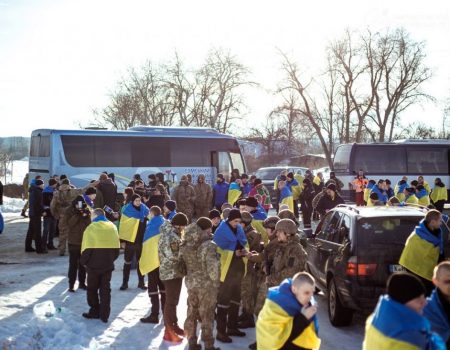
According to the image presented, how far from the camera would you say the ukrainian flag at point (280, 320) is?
4.76 meters

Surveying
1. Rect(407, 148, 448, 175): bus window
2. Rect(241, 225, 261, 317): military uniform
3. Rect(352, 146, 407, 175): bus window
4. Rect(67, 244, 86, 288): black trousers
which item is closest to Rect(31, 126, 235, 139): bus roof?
Rect(352, 146, 407, 175): bus window

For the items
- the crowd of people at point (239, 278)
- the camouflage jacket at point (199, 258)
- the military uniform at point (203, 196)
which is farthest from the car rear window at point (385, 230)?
the military uniform at point (203, 196)

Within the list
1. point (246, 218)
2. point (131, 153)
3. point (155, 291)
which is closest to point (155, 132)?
point (131, 153)

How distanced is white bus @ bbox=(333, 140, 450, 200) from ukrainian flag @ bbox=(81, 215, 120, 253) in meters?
18.7

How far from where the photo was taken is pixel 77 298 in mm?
10883

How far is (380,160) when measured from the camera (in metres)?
28.1

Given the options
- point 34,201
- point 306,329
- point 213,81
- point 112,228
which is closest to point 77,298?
point 112,228

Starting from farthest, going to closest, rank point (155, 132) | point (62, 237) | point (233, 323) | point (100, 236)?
1. point (155, 132)
2. point (62, 237)
3. point (100, 236)
4. point (233, 323)

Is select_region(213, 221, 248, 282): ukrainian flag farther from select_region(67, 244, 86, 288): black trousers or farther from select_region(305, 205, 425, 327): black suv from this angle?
select_region(67, 244, 86, 288): black trousers

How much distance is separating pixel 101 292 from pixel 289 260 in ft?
11.0

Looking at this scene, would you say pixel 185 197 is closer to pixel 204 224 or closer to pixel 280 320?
pixel 204 224

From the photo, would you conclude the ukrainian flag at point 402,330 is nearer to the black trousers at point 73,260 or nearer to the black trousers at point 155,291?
the black trousers at point 155,291

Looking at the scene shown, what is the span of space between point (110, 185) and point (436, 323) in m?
12.7

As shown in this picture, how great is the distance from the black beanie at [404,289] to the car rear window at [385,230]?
422 centimetres
